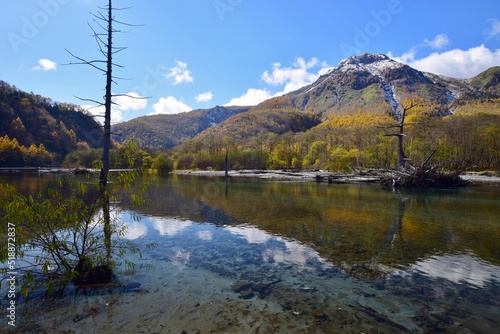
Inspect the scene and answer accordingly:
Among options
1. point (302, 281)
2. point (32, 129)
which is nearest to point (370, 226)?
point (302, 281)

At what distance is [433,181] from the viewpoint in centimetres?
3941

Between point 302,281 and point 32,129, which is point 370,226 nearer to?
point 302,281

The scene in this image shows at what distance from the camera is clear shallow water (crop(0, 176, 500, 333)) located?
19.3 feet

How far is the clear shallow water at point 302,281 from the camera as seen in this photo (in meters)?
5.89

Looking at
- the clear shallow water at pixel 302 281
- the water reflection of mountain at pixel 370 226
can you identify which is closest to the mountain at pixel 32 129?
the water reflection of mountain at pixel 370 226

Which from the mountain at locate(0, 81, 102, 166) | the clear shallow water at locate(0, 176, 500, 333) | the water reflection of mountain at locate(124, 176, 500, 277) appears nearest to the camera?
the clear shallow water at locate(0, 176, 500, 333)

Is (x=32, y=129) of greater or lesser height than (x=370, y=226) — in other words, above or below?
above

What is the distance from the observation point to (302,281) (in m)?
8.19

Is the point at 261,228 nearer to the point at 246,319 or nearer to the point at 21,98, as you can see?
the point at 246,319

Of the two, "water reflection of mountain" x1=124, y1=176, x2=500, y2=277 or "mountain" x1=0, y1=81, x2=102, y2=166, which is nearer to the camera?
"water reflection of mountain" x1=124, y1=176, x2=500, y2=277

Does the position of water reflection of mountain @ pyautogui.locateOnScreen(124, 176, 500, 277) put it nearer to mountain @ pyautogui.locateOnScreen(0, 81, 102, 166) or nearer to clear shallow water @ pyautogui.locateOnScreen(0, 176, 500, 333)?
clear shallow water @ pyautogui.locateOnScreen(0, 176, 500, 333)

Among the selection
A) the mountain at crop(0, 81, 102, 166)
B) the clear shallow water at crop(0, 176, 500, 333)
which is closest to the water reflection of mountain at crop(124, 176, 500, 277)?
the clear shallow water at crop(0, 176, 500, 333)

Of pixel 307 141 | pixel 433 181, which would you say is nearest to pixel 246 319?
pixel 433 181

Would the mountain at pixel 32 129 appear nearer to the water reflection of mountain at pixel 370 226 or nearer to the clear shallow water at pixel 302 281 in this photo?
the water reflection of mountain at pixel 370 226
